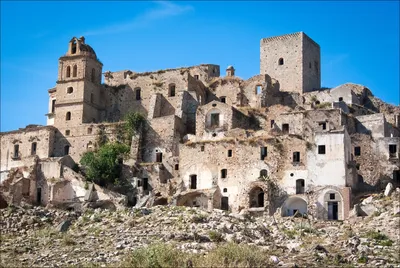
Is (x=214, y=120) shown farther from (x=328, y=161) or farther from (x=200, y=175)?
(x=328, y=161)

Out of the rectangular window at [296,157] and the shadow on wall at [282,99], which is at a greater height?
the shadow on wall at [282,99]

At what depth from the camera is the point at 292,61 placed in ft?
266

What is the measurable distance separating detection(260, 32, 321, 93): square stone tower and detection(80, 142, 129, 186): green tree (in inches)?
768

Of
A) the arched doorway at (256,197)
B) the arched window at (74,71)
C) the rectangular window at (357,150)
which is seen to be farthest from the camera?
the arched window at (74,71)

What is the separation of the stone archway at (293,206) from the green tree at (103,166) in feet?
48.7

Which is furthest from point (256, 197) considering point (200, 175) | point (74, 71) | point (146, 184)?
point (74, 71)

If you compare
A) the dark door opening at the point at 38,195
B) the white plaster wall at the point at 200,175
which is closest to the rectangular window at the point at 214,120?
the white plaster wall at the point at 200,175

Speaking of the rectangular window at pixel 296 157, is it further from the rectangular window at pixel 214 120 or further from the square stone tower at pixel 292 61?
the square stone tower at pixel 292 61

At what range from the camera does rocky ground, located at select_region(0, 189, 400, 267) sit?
1900 inches

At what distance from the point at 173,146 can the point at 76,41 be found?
16223 mm

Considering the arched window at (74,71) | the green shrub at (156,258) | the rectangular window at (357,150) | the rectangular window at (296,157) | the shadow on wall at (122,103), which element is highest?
the arched window at (74,71)

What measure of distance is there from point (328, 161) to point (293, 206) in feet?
14.5

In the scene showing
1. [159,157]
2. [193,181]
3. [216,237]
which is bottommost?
[216,237]

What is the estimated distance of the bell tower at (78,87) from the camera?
A: 76.6 m
